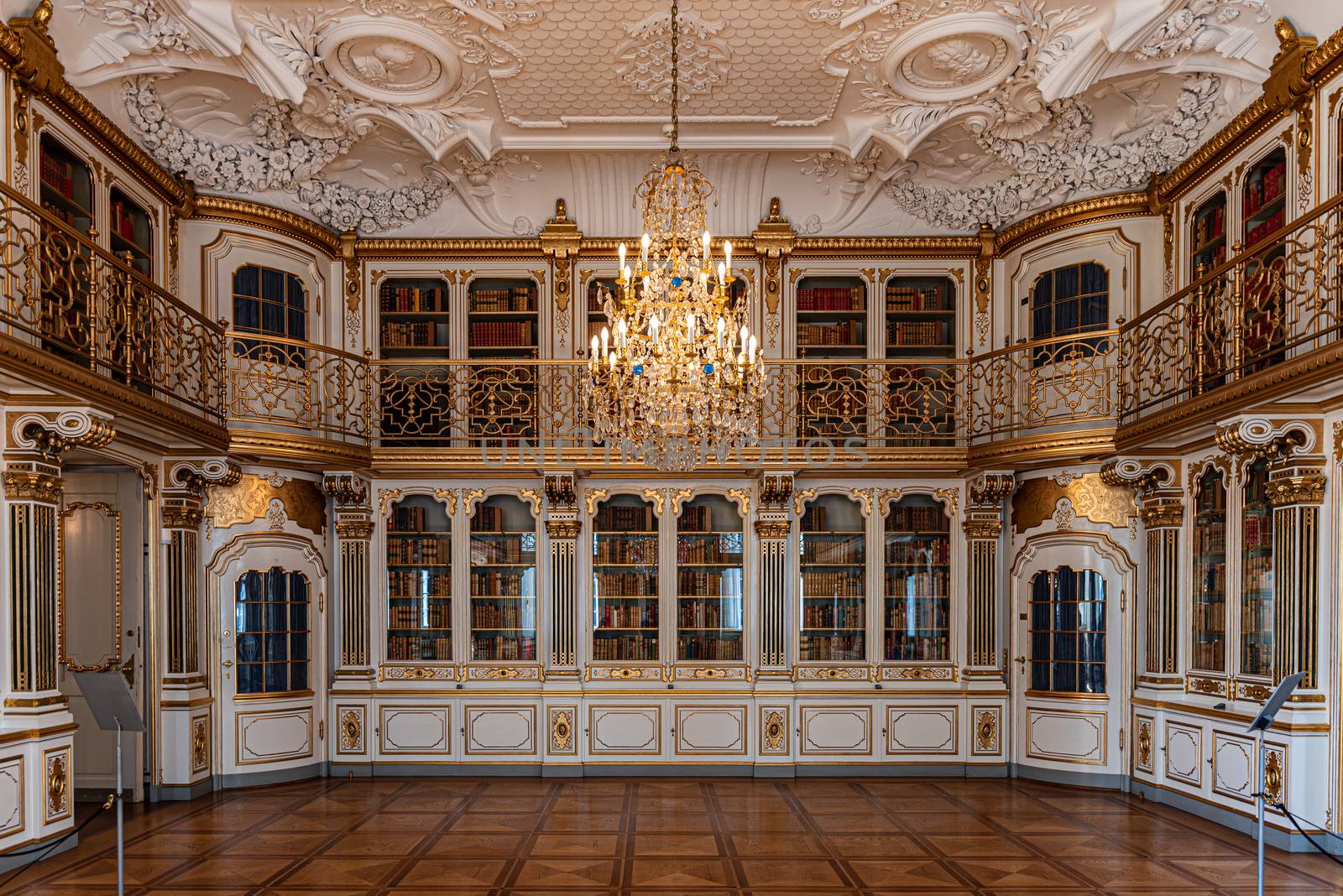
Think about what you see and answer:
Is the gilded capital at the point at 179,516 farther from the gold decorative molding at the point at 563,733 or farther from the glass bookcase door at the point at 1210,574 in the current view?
the glass bookcase door at the point at 1210,574

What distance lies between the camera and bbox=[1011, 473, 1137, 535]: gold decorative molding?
29.6ft

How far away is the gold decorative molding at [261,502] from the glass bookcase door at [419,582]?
674mm

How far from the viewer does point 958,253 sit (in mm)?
10094

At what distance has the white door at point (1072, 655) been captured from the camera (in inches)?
352

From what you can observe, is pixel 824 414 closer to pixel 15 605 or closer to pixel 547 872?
pixel 547 872

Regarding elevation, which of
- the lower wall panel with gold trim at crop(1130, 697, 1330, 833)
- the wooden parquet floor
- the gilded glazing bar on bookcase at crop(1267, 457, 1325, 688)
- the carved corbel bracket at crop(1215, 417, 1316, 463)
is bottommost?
the wooden parquet floor

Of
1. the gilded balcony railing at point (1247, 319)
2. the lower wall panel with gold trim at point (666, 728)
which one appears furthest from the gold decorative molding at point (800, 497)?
the gilded balcony railing at point (1247, 319)

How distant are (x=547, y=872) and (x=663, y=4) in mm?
5755

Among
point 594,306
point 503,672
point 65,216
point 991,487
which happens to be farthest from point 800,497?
point 65,216

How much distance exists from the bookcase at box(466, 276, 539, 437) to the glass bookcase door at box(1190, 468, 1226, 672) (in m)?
5.65

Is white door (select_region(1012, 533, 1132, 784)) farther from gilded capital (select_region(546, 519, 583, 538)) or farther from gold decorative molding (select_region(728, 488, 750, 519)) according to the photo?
gilded capital (select_region(546, 519, 583, 538))

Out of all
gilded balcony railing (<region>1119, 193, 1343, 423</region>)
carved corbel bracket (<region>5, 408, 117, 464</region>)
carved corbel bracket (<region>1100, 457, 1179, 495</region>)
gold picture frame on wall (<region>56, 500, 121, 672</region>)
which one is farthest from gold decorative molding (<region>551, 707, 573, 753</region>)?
gilded balcony railing (<region>1119, 193, 1343, 423</region>)

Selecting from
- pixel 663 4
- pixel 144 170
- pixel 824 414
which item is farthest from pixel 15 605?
pixel 824 414

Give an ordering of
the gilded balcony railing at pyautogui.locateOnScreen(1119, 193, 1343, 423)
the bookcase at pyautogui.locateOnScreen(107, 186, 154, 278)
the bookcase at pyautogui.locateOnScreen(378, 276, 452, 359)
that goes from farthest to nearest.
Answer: the bookcase at pyautogui.locateOnScreen(378, 276, 452, 359) < the bookcase at pyautogui.locateOnScreen(107, 186, 154, 278) < the gilded balcony railing at pyautogui.locateOnScreen(1119, 193, 1343, 423)
